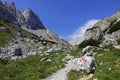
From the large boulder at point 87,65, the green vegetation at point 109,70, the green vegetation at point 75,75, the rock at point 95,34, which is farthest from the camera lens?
the rock at point 95,34

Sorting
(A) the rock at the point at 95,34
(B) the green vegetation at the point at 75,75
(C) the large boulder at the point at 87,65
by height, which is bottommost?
(B) the green vegetation at the point at 75,75

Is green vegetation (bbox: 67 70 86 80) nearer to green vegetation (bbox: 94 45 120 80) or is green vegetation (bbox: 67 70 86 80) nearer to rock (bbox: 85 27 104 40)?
green vegetation (bbox: 94 45 120 80)

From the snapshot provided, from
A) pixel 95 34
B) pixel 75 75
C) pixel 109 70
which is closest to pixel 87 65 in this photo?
pixel 75 75

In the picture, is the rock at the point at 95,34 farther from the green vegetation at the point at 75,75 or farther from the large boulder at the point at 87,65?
the green vegetation at the point at 75,75

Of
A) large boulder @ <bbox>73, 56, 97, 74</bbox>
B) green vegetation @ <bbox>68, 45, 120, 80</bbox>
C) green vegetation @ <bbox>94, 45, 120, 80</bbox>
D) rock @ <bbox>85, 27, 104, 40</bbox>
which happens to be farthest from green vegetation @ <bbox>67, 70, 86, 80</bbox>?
rock @ <bbox>85, 27, 104, 40</bbox>

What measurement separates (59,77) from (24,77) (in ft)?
17.1

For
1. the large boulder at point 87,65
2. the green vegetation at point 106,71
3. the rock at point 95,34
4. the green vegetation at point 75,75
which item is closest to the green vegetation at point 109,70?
the green vegetation at point 106,71

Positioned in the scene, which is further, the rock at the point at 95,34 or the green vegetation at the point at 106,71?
the rock at the point at 95,34

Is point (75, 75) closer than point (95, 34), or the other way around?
point (75, 75)

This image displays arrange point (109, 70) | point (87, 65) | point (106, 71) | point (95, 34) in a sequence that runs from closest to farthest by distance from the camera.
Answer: point (106, 71), point (109, 70), point (87, 65), point (95, 34)

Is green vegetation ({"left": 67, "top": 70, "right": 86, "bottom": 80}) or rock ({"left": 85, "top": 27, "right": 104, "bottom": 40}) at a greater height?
rock ({"left": 85, "top": 27, "right": 104, "bottom": 40})

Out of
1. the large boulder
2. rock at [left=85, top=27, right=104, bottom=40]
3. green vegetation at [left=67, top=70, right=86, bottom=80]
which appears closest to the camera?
green vegetation at [left=67, top=70, right=86, bottom=80]

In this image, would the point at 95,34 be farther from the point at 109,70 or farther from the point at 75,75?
the point at 109,70

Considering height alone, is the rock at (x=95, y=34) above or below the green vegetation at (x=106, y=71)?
above
